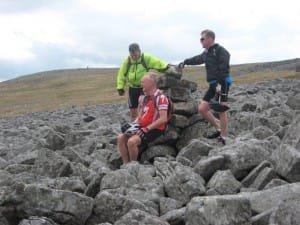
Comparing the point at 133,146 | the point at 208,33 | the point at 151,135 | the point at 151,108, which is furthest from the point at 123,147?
the point at 208,33

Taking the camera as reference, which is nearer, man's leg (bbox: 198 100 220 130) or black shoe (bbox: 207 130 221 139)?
black shoe (bbox: 207 130 221 139)

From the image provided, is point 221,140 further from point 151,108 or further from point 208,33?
point 208,33

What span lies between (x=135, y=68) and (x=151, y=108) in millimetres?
3170

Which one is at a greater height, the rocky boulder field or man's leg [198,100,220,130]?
man's leg [198,100,220,130]

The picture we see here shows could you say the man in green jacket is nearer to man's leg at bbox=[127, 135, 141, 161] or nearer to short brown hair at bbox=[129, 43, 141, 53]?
short brown hair at bbox=[129, 43, 141, 53]

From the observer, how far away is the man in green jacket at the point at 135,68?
1580cm

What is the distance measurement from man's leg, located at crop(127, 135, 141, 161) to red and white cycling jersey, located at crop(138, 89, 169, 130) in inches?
17.0

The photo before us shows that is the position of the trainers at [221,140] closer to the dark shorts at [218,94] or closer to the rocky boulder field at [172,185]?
the rocky boulder field at [172,185]

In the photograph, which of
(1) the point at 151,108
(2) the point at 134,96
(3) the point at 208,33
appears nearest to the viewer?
(1) the point at 151,108

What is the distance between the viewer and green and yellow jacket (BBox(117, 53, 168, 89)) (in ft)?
52.1

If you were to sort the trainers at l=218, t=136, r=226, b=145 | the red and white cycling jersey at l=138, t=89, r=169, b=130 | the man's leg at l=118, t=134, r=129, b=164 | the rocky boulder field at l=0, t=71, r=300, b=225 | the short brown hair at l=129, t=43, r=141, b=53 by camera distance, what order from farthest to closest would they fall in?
the short brown hair at l=129, t=43, r=141, b=53, the trainers at l=218, t=136, r=226, b=145, the man's leg at l=118, t=134, r=129, b=164, the red and white cycling jersey at l=138, t=89, r=169, b=130, the rocky boulder field at l=0, t=71, r=300, b=225

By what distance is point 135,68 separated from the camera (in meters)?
16.1

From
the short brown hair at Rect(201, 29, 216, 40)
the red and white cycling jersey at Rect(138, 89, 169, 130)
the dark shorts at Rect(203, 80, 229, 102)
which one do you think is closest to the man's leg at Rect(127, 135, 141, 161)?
the red and white cycling jersey at Rect(138, 89, 169, 130)

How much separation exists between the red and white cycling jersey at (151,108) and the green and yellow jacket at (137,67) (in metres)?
2.72
